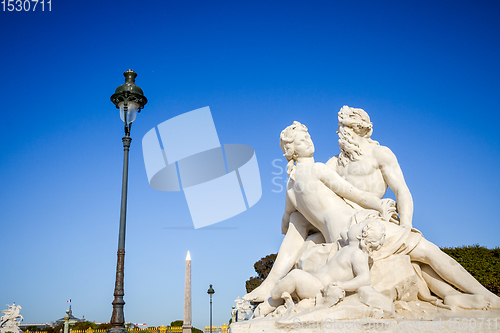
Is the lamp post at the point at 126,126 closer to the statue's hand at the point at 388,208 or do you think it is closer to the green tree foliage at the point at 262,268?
the statue's hand at the point at 388,208

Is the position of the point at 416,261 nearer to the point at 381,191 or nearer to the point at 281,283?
the point at 381,191

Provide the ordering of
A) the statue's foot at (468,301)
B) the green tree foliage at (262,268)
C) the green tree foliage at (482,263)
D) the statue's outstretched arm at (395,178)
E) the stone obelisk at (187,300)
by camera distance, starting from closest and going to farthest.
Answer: the statue's foot at (468,301), the statue's outstretched arm at (395,178), the green tree foliage at (482,263), the stone obelisk at (187,300), the green tree foliage at (262,268)

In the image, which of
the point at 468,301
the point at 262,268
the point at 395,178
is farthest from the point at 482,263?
the point at 262,268

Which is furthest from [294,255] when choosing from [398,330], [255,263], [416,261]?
[255,263]

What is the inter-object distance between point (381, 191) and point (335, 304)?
6.73ft

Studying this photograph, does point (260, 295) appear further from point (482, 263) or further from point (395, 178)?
point (482, 263)

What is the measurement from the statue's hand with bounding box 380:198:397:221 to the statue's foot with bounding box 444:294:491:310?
3.50 ft

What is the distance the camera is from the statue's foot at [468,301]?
11.9 feet

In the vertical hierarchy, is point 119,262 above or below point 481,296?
above

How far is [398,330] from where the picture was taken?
3162mm

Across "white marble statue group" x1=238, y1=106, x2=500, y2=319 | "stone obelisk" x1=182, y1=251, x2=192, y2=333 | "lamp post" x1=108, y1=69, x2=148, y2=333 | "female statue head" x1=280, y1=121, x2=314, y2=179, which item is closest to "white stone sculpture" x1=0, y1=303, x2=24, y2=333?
"stone obelisk" x1=182, y1=251, x2=192, y2=333

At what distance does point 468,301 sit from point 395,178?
5.46 ft

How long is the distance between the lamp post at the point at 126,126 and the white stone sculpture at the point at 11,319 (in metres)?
11.3

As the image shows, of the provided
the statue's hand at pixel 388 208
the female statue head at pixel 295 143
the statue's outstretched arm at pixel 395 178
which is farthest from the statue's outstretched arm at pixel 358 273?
the female statue head at pixel 295 143
